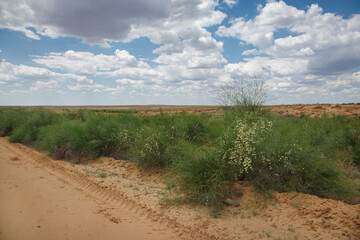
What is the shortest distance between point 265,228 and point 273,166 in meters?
1.60

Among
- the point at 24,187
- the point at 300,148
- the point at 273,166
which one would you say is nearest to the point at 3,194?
the point at 24,187

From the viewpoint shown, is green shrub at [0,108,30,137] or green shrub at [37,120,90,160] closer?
green shrub at [37,120,90,160]

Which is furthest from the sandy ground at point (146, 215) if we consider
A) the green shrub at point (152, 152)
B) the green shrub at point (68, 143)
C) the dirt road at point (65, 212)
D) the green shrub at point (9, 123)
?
the green shrub at point (9, 123)

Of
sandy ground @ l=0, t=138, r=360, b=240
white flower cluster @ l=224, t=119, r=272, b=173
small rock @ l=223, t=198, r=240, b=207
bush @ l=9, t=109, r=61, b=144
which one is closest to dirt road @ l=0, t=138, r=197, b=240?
sandy ground @ l=0, t=138, r=360, b=240

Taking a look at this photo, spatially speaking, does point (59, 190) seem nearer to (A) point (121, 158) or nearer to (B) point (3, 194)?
(B) point (3, 194)

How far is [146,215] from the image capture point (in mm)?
5176

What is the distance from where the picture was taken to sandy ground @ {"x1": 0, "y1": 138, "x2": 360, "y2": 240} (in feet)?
14.2

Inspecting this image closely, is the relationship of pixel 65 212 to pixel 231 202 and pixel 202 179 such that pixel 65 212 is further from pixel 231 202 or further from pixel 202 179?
pixel 231 202

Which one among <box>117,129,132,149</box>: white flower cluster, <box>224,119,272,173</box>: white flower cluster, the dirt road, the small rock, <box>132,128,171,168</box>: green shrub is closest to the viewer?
the dirt road

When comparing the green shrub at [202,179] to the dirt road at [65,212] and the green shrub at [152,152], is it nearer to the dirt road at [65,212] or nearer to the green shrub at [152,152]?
the dirt road at [65,212]

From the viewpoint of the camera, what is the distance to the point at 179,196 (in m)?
5.94

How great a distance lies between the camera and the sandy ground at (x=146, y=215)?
4332 mm

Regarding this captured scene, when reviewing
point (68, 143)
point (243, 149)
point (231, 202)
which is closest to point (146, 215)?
point (231, 202)

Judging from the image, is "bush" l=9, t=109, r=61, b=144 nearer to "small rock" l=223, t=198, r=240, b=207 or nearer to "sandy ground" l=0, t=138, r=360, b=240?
"sandy ground" l=0, t=138, r=360, b=240
